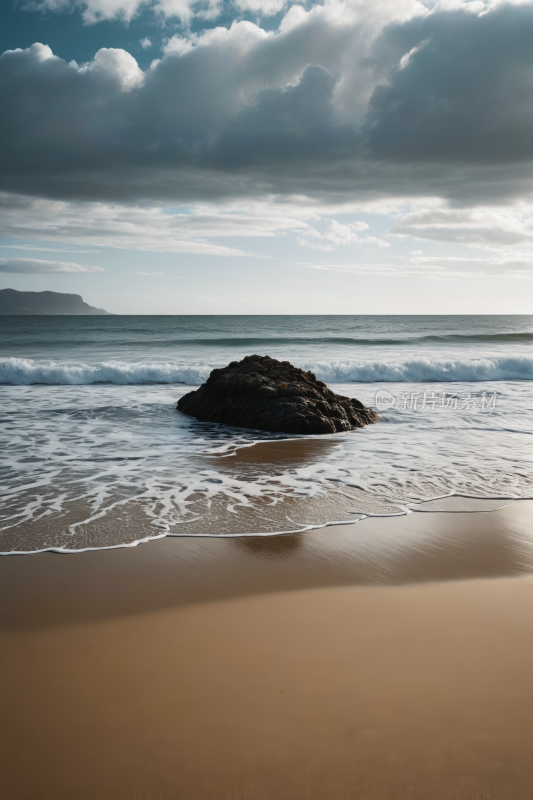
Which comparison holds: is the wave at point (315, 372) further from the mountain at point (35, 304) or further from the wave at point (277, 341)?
the mountain at point (35, 304)

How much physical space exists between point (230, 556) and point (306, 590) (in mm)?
680

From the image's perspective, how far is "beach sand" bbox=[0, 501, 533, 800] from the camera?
5.81ft

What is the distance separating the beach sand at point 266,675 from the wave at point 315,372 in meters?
12.1

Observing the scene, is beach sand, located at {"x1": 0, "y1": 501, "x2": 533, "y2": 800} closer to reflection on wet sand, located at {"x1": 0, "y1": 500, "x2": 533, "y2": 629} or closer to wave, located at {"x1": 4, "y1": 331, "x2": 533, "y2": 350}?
reflection on wet sand, located at {"x1": 0, "y1": 500, "x2": 533, "y2": 629}

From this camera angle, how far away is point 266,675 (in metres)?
2.24

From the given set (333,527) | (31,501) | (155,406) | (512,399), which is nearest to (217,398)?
(155,406)

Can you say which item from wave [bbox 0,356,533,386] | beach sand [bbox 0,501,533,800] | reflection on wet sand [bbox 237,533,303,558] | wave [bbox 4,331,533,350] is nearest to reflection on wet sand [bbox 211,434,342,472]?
reflection on wet sand [bbox 237,533,303,558]

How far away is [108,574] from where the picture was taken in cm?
323

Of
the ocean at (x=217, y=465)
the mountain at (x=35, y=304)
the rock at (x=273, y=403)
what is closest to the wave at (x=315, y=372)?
the ocean at (x=217, y=465)

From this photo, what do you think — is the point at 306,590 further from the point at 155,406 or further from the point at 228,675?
the point at 155,406

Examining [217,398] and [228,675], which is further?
[217,398]

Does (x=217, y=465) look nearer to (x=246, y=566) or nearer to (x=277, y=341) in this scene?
(x=246, y=566)

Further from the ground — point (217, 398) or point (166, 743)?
point (217, 398)

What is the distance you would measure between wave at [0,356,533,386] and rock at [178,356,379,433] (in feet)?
19.4
